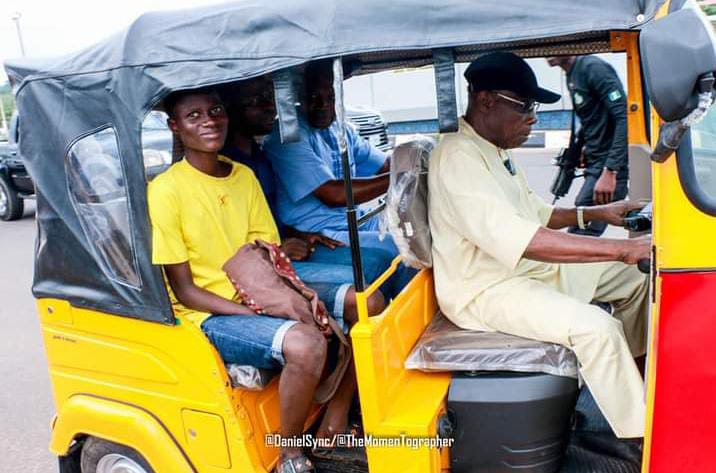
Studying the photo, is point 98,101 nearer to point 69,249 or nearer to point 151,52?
point 151,52

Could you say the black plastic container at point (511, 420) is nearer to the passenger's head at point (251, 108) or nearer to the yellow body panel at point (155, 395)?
the yellow body panel at point (155, 395)

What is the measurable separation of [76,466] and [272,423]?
3.38 ft

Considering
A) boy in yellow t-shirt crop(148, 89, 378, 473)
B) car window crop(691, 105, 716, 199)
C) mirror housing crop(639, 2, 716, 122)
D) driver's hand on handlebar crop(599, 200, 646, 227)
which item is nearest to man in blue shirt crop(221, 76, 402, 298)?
boy in yellow t-shirt crop(148, 89, 378, 473)

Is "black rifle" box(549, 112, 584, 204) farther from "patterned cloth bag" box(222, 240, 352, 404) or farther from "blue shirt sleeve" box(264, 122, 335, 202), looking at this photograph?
"patterned cloth bag" box(222, 240, 352, 404)

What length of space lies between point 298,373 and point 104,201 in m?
0.96

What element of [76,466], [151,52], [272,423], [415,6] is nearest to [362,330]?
[272,423]

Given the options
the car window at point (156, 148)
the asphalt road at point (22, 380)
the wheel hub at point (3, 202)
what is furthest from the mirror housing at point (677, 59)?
the wheel hub at point (3, 202)

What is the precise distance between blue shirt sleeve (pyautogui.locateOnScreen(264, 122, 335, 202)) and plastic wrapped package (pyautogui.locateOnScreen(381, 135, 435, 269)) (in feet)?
2.14

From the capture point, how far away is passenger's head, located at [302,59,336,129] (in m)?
3.01

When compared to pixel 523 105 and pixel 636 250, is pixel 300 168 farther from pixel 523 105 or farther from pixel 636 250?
pixel 636 250

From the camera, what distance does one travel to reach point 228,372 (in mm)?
2387

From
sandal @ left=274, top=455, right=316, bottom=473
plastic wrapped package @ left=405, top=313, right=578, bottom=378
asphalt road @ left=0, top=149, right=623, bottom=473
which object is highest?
plastic wrapped package @ left=405, top=313, right=578, bottom=378

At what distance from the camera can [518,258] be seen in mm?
2178

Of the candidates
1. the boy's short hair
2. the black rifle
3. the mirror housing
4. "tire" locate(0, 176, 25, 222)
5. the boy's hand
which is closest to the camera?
the mirror housing
